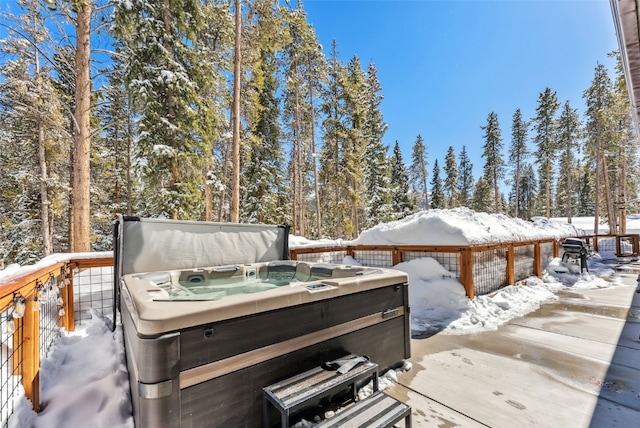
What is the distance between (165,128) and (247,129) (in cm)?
465

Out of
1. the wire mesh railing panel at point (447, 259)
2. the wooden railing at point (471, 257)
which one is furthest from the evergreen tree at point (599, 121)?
the wire mesh railing panel at point (447, 259)

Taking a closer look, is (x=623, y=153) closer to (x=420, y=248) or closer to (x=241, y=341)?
(x=420, y=248)

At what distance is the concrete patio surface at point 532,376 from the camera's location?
5.87 ft

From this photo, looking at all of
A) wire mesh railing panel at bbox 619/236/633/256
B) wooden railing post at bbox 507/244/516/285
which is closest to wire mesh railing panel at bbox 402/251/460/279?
wooden railing post at bbox 507/244/516/285

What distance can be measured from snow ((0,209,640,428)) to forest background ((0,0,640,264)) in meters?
3.21

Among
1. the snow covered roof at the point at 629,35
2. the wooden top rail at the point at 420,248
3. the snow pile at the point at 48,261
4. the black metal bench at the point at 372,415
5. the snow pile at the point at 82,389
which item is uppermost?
the snow covered roof at the point at 629,35

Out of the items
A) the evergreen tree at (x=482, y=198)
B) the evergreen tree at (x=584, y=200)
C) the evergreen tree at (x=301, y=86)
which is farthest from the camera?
the evergreen tree at (x=584, y=200)

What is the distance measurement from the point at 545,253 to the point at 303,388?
7452 mm

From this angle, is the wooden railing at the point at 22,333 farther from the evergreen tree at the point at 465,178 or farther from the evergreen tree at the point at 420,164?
the evergreen tree at the point at 465,178

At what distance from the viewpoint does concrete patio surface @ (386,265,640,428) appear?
1.79 meters

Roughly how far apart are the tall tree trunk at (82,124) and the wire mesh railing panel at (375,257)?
493cm

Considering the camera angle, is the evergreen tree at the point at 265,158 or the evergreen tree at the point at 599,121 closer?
the evergreen tree at the point at 265,158

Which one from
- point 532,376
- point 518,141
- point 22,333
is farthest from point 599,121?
point 22,333

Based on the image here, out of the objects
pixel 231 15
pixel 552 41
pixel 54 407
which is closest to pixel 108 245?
pixel 231 15
